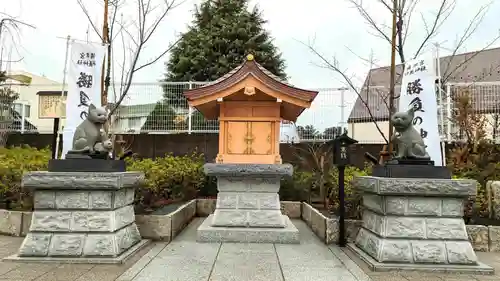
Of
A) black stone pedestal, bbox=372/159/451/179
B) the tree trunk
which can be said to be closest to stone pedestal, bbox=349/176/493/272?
black stone pedestal, bbox=372/159/451/179

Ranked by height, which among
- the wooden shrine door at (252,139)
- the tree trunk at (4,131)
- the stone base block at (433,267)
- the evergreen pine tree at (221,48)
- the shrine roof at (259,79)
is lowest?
the stone base block at (433,267)

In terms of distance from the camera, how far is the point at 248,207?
6938 millimetres

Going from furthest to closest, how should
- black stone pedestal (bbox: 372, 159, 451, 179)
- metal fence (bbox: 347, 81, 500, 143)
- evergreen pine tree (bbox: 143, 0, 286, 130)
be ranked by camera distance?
evergreen pine tree (bbox: 143, 0, 286, 130) → metal fence (bbox: 347, 81, 500, 143) → black stone pedestal (bbox: 372, 159, 451, 179)

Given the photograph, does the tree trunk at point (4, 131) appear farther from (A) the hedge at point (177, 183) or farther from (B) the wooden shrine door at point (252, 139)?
(B) the wooden shrine door at point (252, 139)

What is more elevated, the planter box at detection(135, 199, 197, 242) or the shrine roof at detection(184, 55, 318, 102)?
the shrine roof at detection(184, 55, 318, 102)

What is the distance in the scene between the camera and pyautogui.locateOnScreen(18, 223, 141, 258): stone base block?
5113 mm

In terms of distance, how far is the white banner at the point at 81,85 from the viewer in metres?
8.01

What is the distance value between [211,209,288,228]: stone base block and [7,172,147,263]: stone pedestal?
202 cm

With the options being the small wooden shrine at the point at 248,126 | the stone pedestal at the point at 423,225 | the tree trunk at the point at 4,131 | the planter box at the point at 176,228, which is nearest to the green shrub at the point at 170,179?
the planter box at the point at 176,228

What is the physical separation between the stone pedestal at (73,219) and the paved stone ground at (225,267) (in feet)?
0.69

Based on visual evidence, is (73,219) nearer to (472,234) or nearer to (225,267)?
(225,267)

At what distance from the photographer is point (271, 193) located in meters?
6.99

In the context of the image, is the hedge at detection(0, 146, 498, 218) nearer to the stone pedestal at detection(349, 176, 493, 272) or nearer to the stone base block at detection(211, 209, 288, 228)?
the stone base block at detection(211, 209, 288, 228)

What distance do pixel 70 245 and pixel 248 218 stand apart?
2.90m
